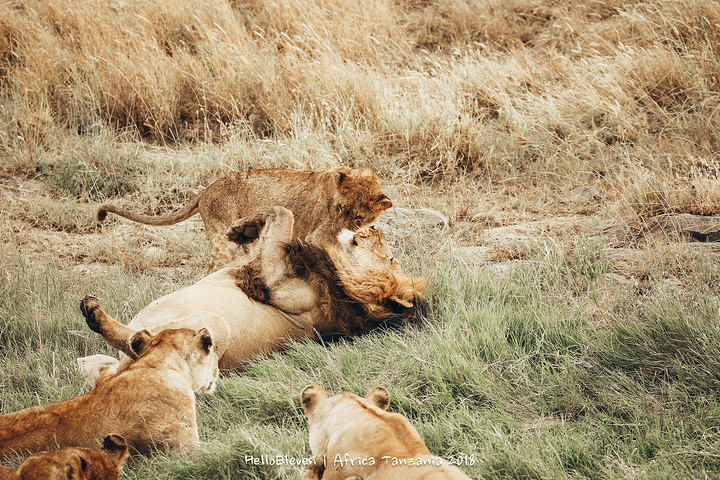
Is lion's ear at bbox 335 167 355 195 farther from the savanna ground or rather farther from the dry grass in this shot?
the dry grass

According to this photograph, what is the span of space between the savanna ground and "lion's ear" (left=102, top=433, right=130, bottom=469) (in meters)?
0.19

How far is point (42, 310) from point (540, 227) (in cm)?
351

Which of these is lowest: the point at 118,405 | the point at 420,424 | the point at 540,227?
the point at 540,227

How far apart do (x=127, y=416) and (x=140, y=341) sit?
443 mm

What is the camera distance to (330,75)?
7258 millimetres

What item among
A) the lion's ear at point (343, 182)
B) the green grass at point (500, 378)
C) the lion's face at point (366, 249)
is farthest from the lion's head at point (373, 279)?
the lion's ear at point (343, 182)

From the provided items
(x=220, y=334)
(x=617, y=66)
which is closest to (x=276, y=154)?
(x=220, y=334)

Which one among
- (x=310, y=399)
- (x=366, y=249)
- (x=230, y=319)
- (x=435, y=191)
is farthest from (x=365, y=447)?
(x=435, y=191)

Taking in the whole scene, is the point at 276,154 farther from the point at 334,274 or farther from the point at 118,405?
the point at 118,405

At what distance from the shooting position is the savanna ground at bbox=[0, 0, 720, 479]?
279cm

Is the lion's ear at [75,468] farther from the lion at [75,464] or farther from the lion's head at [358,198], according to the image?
the lion's head at [358,198]

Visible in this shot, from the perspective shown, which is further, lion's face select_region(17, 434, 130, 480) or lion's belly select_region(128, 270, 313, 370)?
lion's belly select_region(128, 270, 313, 370)

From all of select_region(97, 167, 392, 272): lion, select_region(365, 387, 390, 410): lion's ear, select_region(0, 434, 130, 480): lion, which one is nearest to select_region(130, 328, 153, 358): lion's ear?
select_region(0, 434, 130, 480): lion

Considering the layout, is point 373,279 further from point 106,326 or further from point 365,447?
point 365,447
